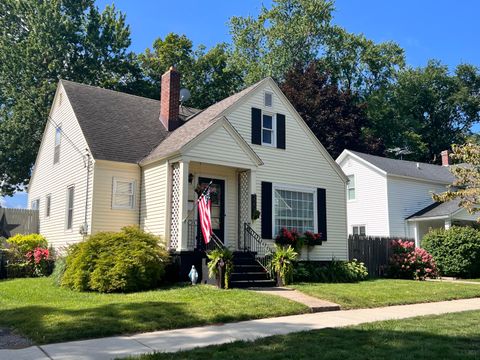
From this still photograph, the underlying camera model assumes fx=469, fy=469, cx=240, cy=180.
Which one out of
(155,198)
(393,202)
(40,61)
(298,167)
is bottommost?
(155,198)

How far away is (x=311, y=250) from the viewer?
55.8ft

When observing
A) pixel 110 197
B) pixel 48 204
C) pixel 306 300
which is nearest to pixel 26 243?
pixel 48 204

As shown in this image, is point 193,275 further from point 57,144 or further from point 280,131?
point 57,144

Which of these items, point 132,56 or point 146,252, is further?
point 132,56

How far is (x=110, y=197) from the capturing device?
15.3 meters

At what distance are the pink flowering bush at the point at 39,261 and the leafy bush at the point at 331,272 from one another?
8821mm

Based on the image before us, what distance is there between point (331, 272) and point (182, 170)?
6471 mm

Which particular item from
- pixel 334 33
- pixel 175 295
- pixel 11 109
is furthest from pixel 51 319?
pixel 334 33

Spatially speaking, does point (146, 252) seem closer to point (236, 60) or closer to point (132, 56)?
point (132, 56)

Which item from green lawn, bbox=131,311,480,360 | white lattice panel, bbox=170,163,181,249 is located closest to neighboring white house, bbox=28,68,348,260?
white lattice panel, bbox=170,163,181,249

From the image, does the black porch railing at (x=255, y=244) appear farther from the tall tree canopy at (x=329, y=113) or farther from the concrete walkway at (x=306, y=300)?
the tall tree canopy at (x=329, y=113)

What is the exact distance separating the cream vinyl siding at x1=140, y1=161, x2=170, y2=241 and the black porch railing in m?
2.73

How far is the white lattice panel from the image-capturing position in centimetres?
1354

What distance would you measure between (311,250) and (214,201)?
13.7 ft
